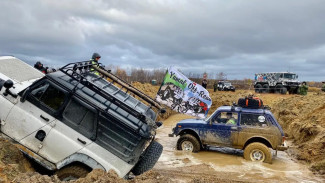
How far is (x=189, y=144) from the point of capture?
418 inches

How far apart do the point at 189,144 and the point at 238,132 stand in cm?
174

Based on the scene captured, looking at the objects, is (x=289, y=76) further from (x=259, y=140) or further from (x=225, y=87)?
(x=259, y=140)

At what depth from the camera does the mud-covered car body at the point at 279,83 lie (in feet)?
107

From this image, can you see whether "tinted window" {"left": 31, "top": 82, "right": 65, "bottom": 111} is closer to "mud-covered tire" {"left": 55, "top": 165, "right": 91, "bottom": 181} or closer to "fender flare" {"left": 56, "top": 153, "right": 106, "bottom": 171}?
"fender flare" {"left": 56, "top": 153, "right": 106, "bottom": 171}

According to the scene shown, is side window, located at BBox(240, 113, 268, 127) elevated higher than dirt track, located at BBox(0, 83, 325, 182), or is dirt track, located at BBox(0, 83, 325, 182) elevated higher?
→ side window, located at BBox(240, 113, 268, 127)

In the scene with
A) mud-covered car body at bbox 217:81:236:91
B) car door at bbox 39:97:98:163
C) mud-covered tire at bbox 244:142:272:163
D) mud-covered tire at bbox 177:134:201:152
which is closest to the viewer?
car door at bbox 39:97:98:163

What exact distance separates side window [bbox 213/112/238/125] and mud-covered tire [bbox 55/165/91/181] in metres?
5.98

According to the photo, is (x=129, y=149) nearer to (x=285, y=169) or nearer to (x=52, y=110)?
(x=52, y=110)

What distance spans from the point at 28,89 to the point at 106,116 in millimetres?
1551

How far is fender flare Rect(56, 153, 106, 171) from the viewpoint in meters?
5.34

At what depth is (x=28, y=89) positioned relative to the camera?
560cm

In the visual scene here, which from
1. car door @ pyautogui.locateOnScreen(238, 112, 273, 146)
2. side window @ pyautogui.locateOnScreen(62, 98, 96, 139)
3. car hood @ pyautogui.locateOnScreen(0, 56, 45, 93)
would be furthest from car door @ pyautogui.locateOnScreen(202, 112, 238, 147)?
car hood @ pyautogui.locateOnScreen(0, 56, 45, 93)

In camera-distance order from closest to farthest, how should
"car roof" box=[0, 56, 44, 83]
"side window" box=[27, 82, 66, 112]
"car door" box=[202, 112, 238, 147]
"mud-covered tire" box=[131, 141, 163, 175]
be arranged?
1. "side window" box=[27, 82, 66, 112]
2. "mud-covered tire" box=[131, 141, 163, 175]
3. "car roof" box=[0, 56, 44, 83]
4. "car door" box=[202, 112, 238, 147]

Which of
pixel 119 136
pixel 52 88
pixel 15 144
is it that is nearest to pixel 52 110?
pixel 52 88
